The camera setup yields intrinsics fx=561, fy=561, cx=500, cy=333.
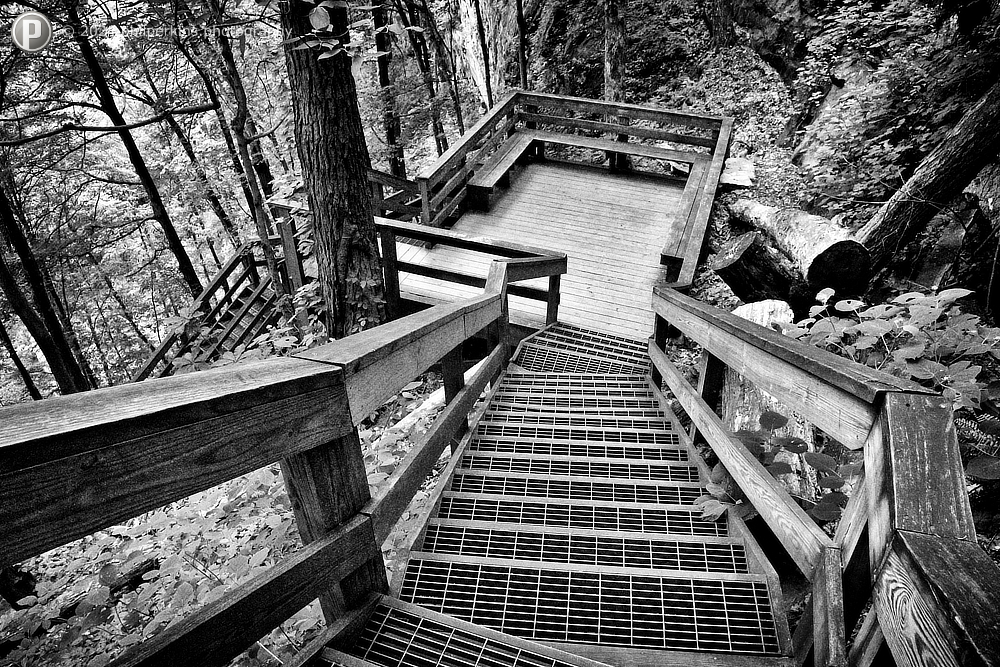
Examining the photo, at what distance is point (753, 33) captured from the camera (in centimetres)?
1238

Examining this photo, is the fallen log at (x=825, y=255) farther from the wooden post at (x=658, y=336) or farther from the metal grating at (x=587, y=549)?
the metal grating at (x=587, y=549)

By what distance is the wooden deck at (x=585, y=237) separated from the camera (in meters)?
6.85

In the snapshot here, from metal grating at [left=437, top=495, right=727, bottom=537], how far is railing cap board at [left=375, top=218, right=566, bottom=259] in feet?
11.0

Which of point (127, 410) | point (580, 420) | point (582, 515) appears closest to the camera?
point (127, 410)

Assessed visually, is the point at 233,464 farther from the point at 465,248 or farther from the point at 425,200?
the point at 425,200

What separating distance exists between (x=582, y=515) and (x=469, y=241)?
3.85 m

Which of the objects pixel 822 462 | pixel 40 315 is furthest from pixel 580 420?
pixel 40 315

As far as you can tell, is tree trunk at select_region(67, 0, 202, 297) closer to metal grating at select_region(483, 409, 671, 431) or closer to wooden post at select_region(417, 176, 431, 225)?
wooden post at select_region(417, 176, 431, 225)

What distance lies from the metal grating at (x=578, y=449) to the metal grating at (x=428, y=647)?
5.57 ft

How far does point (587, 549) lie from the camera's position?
8.77 ft

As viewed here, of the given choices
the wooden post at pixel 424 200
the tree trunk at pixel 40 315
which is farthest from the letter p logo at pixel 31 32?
the tree trunk at pixel 40 315

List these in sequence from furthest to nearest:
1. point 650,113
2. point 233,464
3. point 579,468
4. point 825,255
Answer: point 650,113 → point 825,255 → point 579,468 → point 233,464

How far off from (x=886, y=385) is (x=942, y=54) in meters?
7.34

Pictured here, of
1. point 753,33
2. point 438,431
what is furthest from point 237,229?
point 438,431
